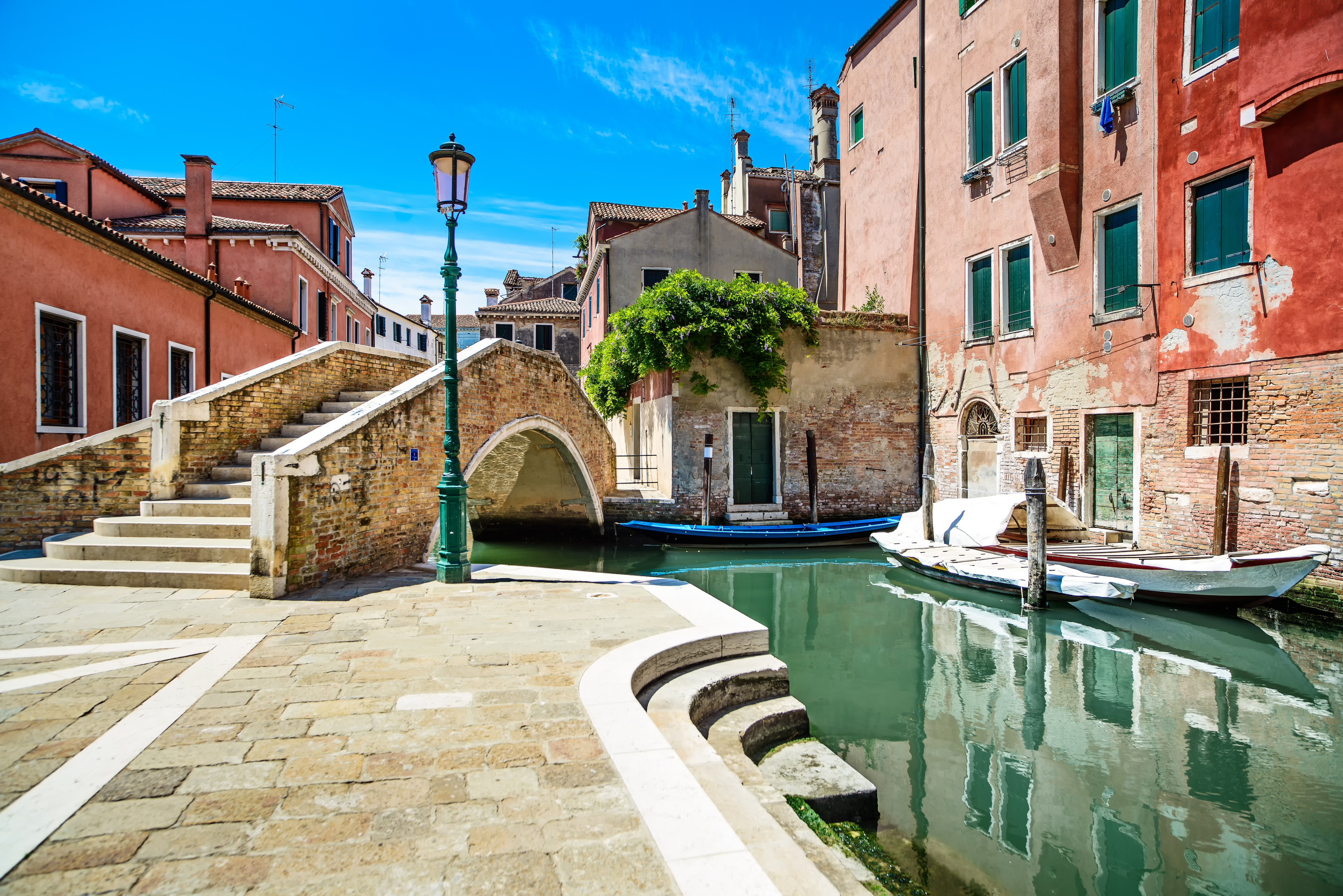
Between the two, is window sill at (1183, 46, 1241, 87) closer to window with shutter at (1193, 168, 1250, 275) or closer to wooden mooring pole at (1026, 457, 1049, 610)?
A: window with shutter at (1193, 168, 1250, 275)

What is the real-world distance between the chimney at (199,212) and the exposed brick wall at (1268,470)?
55.6 feet

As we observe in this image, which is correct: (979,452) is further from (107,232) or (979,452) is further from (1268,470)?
(107,232)

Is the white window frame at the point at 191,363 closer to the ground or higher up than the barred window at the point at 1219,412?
higher up

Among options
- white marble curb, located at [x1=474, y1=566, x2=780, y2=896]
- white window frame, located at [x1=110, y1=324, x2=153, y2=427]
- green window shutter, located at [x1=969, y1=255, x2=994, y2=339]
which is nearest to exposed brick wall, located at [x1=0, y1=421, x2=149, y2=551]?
white window frame, located at [x1=110, y1=324, x2=153, y2=427]

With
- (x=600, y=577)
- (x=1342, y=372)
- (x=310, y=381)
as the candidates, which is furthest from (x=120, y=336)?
(x=1342, y=372)

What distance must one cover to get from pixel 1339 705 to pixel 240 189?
2240 cm

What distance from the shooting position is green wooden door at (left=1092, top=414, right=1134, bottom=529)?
10750 mm

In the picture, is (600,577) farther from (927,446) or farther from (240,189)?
(240,189)

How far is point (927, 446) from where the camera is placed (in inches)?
504

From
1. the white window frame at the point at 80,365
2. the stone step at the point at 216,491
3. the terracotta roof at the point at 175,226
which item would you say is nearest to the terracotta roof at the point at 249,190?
the terracotta roof at the point at 175,226

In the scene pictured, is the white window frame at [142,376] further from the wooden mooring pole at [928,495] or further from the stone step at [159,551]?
the wooden mooring pole at [928,495]

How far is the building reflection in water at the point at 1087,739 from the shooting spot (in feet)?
12.9

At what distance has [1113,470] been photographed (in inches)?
434

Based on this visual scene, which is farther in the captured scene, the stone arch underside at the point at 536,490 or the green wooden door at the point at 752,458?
the green wooden door at the point at 752,458
